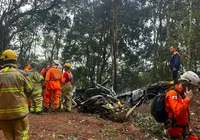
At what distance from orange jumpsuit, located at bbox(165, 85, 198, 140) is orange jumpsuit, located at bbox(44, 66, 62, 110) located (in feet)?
18.7

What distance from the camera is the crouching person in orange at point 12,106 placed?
4.12 metres

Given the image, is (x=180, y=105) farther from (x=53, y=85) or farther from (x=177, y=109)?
(x=53, y=85)

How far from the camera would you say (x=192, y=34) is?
44.6 feet

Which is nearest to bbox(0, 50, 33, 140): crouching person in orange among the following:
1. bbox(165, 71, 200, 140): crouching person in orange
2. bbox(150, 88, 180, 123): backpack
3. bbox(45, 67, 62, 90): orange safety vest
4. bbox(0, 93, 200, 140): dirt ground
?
bbox(0, 93, 200, 140): dirt ground

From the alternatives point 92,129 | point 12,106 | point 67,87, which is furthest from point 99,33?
point 12,106

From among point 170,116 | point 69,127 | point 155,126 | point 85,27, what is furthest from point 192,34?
point 85,27

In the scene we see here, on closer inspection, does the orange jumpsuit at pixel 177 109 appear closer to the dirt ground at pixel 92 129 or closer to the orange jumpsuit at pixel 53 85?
the dirt ground at pixel 92 129

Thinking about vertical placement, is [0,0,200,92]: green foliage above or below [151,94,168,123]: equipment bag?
above

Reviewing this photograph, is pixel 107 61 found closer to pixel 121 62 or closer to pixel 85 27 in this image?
pixel 121 62

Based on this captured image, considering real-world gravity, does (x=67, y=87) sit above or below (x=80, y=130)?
above

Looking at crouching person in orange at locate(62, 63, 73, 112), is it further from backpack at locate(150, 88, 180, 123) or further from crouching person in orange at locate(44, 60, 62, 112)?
backpack at locate(150, 88, 180, 123)

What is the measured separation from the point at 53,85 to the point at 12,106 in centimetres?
490

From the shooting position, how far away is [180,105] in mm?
3711

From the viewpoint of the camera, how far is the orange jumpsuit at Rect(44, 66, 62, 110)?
9.04m
